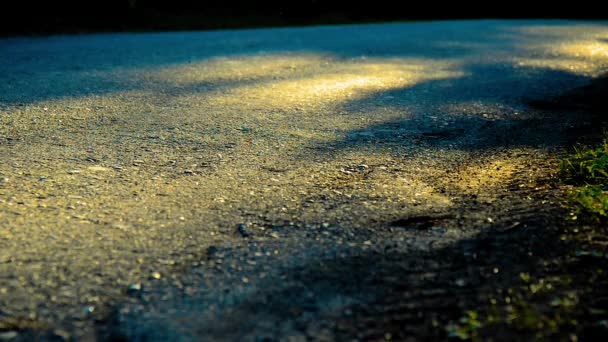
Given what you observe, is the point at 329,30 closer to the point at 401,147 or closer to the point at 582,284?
the point at 401,147

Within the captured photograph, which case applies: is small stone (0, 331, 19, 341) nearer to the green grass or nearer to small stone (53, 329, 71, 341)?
small stone (53, 329, 71, 341)

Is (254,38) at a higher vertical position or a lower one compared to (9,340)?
higher

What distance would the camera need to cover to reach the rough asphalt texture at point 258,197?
1.78 m

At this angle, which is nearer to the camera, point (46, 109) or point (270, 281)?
point (270, 281)

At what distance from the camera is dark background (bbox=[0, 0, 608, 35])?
1125 cm

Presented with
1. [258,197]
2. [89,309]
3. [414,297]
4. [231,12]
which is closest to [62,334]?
[89,309]

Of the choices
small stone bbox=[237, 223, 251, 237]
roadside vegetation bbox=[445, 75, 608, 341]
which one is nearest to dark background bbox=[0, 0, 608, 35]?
small stone bbox=[237, 223, 251, 237]

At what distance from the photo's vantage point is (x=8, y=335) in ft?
5.35

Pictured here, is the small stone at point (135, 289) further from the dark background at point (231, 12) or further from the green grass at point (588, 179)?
the dark background at point (231, 12)

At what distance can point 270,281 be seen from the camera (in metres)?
1.95

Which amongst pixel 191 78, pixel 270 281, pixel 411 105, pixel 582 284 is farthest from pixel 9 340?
pixel 191 78

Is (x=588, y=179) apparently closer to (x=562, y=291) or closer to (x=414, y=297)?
(x=562, y=291)

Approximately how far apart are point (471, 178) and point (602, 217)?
75cm

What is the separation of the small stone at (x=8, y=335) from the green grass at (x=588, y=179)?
6.55 ft
